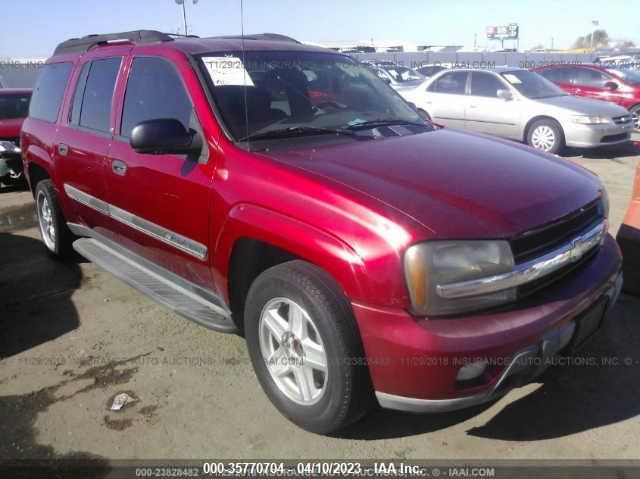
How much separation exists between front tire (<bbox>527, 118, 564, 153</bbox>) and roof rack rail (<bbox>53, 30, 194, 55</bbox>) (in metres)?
7.65

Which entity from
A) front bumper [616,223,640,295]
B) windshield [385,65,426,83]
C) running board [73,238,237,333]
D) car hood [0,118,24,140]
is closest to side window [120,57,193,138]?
running board [73,238,237,333]

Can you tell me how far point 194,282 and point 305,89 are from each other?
136 cm

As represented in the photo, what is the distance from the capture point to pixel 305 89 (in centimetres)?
346

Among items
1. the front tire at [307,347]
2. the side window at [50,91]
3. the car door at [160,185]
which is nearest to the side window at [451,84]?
the side window at [50,91]

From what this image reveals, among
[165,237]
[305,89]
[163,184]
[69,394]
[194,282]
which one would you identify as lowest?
[69,394]

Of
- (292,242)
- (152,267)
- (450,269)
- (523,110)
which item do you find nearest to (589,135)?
(523,110)

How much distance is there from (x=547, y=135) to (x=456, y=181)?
320 inches

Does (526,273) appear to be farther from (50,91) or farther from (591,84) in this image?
(591,84)

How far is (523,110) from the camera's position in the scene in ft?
32.5

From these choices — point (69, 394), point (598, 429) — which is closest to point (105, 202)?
point (69, 394)

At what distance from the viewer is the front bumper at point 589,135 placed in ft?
31.1

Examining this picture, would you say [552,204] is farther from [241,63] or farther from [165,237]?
[165,237]

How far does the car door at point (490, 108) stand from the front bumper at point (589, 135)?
88cm

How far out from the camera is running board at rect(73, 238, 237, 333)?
309 centimetres
